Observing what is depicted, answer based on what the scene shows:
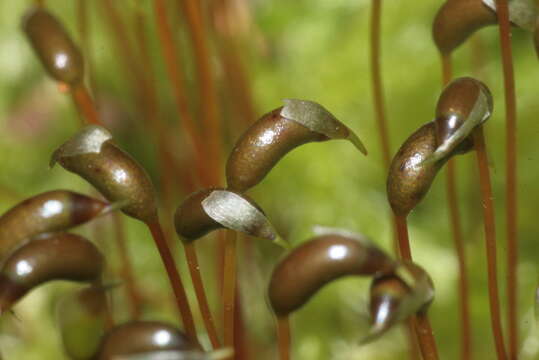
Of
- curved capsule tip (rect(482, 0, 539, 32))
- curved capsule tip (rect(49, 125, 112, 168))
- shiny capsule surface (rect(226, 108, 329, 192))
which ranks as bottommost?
shiny capsule surface (rect(226, 108, 329, 192))

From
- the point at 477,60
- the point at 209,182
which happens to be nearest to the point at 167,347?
the point at 209,182

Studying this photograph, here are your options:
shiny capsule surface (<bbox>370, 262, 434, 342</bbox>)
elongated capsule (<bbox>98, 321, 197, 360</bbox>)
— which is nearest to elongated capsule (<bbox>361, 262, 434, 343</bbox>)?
shiny capsule surface (<bbox>370, 262, 434, 342</bbox>)

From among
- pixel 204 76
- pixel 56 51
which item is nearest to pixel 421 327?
pixel 56 51

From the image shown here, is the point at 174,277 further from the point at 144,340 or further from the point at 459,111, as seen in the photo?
the point at 459,111

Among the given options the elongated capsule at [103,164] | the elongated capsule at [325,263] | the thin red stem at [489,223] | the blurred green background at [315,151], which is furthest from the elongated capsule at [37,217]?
the blurred green background at [315,151]

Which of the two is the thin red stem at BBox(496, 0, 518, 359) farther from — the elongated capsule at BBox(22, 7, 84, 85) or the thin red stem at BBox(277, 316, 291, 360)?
the elongated capsule at BBox(22, 7, 84, 85)

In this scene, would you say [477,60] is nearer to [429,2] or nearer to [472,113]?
[429,2]

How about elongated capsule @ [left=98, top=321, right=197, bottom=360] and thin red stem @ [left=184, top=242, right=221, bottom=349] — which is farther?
thin red stem @ [left=184, top=242, right=221, bottom=349]
